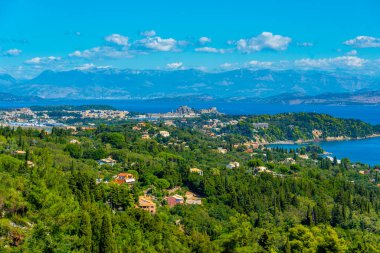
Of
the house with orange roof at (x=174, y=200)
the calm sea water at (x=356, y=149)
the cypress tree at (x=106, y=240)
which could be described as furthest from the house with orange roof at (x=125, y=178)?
the calm sea water at (x=356, y=149)

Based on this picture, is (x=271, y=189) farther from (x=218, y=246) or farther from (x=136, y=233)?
(x=136, y=233)

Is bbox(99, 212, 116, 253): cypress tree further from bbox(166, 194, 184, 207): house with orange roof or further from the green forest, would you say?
bbox(166, 194, 184, 207): house with orange roof

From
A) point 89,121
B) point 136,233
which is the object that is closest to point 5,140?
point 136,233

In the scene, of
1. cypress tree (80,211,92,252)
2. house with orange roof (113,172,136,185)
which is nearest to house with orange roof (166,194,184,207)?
house with orange roof (113,172,136,185)

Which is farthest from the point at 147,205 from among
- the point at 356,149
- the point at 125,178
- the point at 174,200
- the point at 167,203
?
the point at 356,149

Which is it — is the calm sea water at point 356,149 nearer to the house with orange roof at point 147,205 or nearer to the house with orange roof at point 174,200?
the house with orange roof at point 174,200

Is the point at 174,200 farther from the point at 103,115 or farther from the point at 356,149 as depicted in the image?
the point at 103,115
